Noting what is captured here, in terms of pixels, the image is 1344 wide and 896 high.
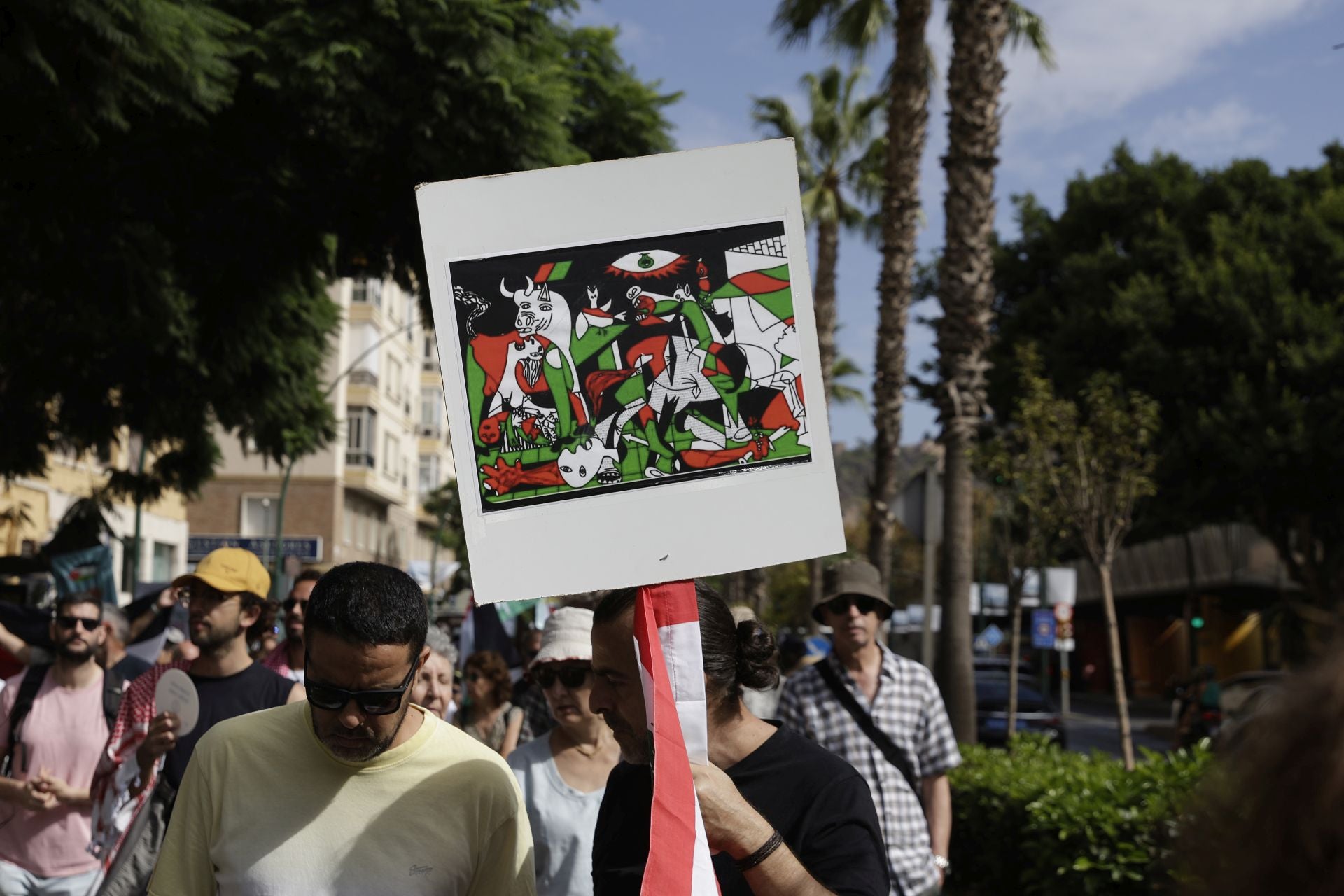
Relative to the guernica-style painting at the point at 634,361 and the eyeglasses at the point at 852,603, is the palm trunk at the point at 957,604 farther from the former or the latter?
the guernica-style painting at the point at 634,361

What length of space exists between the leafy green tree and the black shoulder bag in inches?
950

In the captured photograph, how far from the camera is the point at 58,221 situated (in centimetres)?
1147

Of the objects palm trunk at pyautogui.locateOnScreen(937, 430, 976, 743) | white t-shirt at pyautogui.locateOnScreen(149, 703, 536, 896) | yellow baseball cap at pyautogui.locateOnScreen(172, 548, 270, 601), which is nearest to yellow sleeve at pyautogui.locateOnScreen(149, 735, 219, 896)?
white t-shirt at pyautogui.locateOnScreen(149, 703, 536, 896)

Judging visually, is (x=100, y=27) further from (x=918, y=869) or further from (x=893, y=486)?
(x=893, y=486)

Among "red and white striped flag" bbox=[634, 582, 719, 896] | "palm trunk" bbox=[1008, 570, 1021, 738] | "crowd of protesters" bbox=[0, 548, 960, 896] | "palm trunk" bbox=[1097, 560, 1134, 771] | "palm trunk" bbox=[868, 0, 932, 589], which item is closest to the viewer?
"red and white striped flag" bbox=[634, 582, 719, 896]

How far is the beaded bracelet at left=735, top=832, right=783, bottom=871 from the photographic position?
243 cm

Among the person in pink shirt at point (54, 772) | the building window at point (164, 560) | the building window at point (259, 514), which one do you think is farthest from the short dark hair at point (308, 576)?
the building window at point (259, 514)

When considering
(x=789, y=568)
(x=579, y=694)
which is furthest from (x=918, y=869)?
(x=789, y=568)

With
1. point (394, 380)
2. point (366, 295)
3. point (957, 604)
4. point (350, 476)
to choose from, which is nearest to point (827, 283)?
point (957, 604)

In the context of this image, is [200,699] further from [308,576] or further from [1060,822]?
[1060,822]

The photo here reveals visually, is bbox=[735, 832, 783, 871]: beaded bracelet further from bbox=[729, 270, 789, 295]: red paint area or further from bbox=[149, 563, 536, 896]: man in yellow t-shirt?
bbox=[729, 270, 789, 295]: red paint area

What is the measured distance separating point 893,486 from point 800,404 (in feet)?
52.1

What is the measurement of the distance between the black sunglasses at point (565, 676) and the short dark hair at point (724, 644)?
4.49 feet

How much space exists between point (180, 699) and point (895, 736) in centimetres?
252
